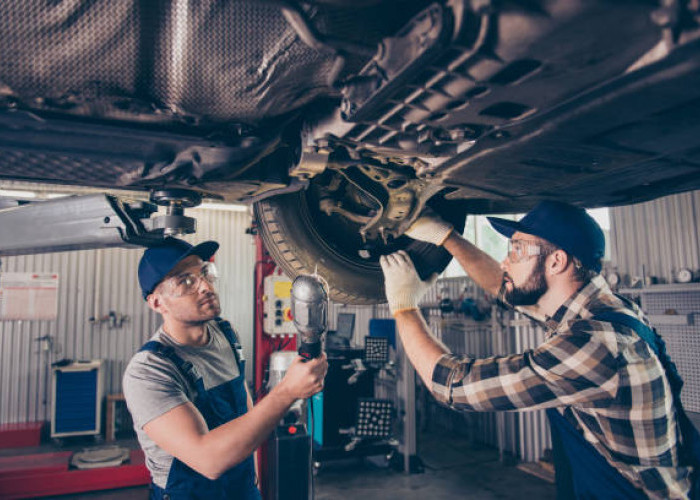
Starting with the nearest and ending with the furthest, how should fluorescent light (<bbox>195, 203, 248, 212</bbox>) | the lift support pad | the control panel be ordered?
1. the lift support pad
2. the control panel
3. fluorescent light (<bbox>195, 203, 248, 212</bbox>)

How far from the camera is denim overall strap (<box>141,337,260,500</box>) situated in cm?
154

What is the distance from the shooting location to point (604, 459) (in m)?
1.32

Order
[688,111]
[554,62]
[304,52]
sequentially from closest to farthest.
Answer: [554,62] → [688,111] → [304,52]

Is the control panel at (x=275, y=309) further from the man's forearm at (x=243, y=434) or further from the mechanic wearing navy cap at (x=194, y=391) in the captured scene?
the man's forearm at (x=243, y=434)

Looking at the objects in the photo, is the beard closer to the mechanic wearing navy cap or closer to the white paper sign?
the mechanic wearing navy cap

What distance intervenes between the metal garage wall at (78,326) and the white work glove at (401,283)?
5.93 metres

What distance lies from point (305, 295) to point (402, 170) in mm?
536

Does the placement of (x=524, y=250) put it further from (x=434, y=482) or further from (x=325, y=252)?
(x=434, y=482)

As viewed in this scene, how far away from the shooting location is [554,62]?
2.51 ft

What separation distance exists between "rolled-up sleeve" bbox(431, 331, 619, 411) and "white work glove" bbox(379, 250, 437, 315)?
312mm

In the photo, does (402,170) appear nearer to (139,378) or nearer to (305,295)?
(305,295)

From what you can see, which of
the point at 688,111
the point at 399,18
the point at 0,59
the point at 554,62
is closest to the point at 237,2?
the point at 399,18

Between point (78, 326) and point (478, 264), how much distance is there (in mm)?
6442

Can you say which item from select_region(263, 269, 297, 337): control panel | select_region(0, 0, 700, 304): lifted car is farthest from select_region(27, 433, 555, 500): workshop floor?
select_region(0, 0, 700, 304): lifted car
